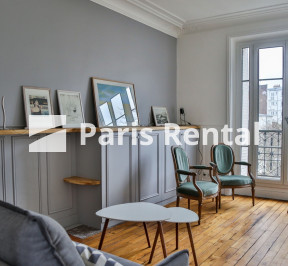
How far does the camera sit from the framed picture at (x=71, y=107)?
3283 mm

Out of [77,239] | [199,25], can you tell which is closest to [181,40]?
[199,25]

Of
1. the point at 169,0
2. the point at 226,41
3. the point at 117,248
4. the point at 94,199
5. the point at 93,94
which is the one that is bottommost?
the point at 117,248

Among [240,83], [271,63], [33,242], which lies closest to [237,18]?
[271,63]

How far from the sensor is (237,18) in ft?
15.3

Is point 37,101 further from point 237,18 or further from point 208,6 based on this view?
point 237,18

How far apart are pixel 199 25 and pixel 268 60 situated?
1219mm

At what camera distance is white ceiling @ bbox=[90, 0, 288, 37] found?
412cm

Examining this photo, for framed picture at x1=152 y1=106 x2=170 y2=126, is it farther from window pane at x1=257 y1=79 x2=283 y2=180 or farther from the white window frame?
window pane at x1=257 y1=79 x2=283 y2=180

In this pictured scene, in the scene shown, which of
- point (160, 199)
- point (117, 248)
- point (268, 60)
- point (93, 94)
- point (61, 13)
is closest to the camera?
point (117, 248)

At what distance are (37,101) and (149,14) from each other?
226 cm

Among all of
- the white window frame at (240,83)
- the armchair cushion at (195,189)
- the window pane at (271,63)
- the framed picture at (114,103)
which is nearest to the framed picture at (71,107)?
the framed picture at (114,103)

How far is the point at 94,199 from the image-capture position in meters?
3.35

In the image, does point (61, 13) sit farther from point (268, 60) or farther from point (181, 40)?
point (268, 60)

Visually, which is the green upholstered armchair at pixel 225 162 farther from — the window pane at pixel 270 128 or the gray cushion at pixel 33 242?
the gray cushion at pixel 33 242
